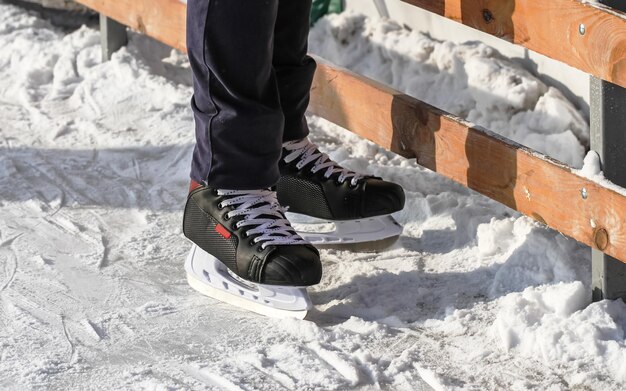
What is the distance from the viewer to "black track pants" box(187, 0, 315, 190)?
252 cm

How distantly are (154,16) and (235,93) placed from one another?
5.17 ft

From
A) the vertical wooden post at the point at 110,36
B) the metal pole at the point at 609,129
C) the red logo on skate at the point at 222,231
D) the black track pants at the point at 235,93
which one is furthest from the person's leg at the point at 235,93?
the vertical wooden post at the point at 110,36

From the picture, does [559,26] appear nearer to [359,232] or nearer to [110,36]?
[359,232]

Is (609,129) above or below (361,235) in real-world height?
above

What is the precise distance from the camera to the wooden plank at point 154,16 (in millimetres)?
3941

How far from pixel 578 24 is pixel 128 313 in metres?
1.20

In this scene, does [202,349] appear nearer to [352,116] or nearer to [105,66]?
[352,116]

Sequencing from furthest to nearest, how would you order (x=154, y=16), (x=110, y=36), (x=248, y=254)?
1. (x=110, y=36)
2. (x=154, y=16)
3. (x=248, y=254)

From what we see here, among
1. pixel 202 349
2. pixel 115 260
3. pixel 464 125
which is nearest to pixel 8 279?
pixel 115 260

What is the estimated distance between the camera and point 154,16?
4062 millimetres

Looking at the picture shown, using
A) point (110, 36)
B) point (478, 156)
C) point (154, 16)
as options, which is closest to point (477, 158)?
point (478, 156)

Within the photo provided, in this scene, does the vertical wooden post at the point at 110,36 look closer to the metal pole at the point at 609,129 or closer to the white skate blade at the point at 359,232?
the white skate blade at the point at 359,232

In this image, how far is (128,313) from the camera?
9.00 ft

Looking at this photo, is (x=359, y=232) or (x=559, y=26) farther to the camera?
(x=359, y=232)
